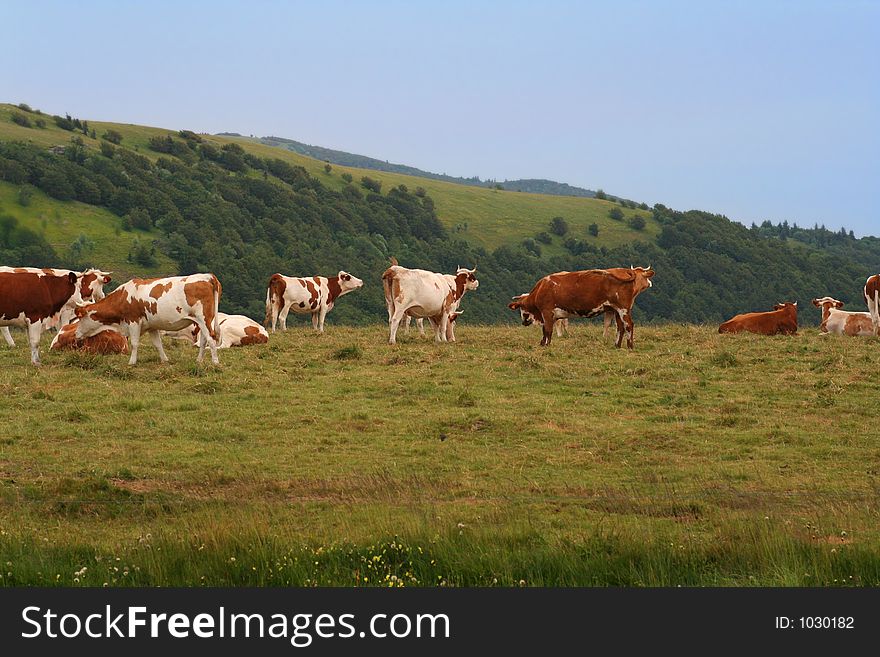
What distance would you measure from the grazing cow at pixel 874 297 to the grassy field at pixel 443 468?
5156mm

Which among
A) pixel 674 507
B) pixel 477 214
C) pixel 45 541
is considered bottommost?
pixel 45 541

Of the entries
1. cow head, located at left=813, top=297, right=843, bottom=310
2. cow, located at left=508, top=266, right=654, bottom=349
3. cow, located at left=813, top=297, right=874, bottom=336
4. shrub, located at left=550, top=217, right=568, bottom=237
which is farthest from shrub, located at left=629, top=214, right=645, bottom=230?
cow, located at left=508, top=266, right=654, bottom=349

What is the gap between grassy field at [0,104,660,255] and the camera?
4830 inches

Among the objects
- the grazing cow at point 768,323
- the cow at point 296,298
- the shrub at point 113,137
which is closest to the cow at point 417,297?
the cow at point 296,298

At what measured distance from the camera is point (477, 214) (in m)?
139

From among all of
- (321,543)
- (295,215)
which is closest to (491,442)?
(321,543)

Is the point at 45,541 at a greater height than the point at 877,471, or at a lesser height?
lesser

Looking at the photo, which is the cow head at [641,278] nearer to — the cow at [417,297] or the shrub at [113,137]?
the cow at [417,297]

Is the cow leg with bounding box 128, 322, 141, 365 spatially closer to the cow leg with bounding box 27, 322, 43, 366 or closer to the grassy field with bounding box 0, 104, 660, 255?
the cow leg with bounding box 27, 322, 43, 366

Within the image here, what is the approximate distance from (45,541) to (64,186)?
3508 inches

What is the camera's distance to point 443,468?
46.6ft

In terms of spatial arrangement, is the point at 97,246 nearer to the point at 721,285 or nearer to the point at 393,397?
the point at 721,285

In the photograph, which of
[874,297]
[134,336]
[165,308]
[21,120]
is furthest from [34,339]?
[21,120]

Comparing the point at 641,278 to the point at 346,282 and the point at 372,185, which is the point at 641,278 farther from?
the point at 372,185
